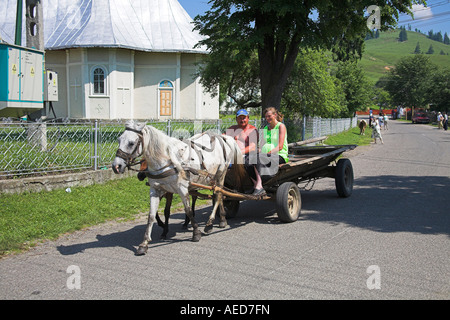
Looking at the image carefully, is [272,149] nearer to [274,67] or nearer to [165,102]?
[274,67]

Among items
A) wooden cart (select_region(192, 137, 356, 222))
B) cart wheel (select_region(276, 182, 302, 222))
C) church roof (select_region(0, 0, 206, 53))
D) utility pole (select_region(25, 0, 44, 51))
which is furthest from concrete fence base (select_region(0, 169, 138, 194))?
church roof (select_region(0, 0, 206, 53))

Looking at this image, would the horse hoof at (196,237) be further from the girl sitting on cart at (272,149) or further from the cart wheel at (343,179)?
the cart wheel at (343,179)

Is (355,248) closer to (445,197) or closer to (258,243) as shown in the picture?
(258,243)

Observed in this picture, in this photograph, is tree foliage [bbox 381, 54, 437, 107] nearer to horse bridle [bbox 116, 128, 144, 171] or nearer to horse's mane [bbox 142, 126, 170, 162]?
horse's mane [bbox 142, 126, 170, 162]

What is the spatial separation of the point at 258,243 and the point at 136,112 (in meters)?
28.1

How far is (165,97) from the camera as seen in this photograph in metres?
33.2

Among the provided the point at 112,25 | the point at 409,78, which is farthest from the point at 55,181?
the point at 409,78

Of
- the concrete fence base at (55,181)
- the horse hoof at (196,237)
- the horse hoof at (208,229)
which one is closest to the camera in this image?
the horse hoof at (196,237)

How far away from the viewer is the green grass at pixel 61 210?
6855 millimetres

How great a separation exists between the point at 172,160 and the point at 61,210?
3.11 m

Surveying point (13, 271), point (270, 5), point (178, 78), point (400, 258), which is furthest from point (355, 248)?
point (178, 78)

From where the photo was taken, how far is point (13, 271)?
543 centimetres

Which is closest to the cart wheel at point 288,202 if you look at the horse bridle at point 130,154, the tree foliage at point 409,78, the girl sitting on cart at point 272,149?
the girl sitting on cart at point 272,149

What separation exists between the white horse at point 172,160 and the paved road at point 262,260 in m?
0.66
